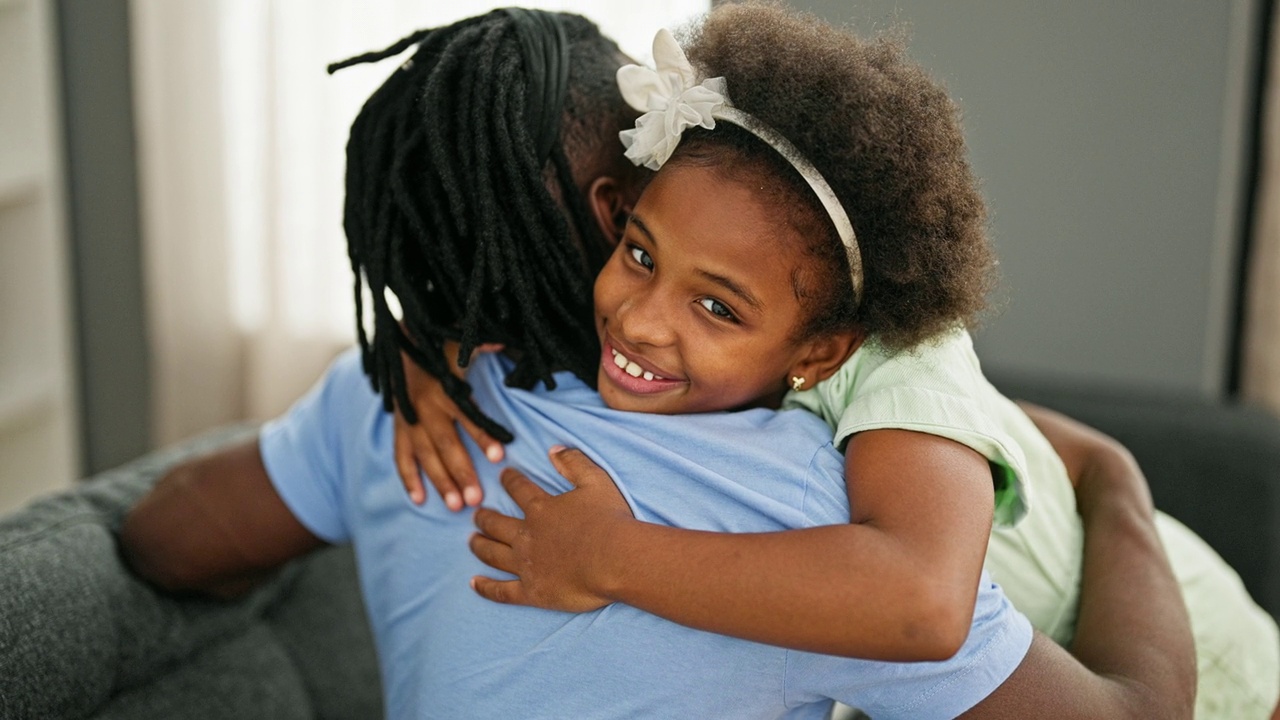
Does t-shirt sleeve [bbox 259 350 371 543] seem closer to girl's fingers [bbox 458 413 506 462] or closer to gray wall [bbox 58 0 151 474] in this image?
girl's fingers [bbox 458 413 506 462]

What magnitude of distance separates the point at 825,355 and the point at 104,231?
229cm

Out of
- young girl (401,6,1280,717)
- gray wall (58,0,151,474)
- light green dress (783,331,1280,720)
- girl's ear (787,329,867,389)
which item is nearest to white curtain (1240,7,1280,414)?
light green dress (783,331,1280,720)

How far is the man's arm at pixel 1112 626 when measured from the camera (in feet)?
3.23

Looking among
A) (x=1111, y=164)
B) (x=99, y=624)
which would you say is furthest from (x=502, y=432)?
(x=1111, y=164)

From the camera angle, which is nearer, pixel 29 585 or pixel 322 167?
pixel 29 585

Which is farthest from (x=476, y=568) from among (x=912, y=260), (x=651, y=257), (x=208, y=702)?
(x=208, y=702)

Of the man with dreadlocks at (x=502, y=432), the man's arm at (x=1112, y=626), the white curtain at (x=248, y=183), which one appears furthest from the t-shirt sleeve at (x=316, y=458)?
the white curtain at (x=248, y=183)

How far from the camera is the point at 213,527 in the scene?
139 cm

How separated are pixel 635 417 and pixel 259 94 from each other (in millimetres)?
1946

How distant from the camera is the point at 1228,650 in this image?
1311 mm

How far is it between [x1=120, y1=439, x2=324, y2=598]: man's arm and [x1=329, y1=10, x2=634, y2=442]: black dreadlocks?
234mm

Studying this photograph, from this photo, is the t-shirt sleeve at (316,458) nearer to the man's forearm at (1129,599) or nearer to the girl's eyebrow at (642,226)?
the girl's eyebrow at (642,226)

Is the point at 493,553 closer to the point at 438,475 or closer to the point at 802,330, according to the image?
the point at 438,475

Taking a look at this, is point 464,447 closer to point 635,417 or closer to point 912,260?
point 635,417
